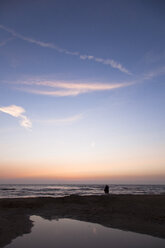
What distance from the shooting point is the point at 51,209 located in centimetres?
2002

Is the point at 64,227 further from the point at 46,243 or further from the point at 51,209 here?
the point at 51,209

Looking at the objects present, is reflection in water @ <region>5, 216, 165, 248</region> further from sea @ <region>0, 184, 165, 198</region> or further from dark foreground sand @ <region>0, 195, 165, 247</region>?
sea @ <region>0, 184, 165, 198</region>

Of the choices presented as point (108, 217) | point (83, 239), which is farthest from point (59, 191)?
point (83, 239)

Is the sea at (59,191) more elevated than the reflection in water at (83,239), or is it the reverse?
the reflection in water at (83,239)

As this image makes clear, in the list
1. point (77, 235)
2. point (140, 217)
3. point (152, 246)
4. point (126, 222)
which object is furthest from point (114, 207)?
point (152, 246)

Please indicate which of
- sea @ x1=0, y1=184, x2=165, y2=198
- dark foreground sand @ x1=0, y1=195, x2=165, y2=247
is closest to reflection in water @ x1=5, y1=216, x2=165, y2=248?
dark foreground sand @ x1=0, y1=195, x2=165, y2=247

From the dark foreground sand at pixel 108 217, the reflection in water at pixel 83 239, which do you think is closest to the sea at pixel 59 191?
the dark foreground sand at pixel 108 217

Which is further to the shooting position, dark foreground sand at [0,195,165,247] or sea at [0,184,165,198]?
sea at [0,184,165,198]

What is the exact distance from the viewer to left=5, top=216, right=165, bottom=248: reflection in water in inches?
341

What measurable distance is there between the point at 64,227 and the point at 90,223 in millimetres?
1870

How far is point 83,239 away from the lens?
9.61 meters

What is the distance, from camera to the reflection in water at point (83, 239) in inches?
341

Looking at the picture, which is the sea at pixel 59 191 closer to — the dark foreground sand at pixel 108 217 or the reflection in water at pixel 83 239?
the dark foreground sand at pixel 108 217

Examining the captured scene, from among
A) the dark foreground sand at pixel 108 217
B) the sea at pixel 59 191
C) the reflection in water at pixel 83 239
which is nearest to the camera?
the reflection in water at pixel 83 239
